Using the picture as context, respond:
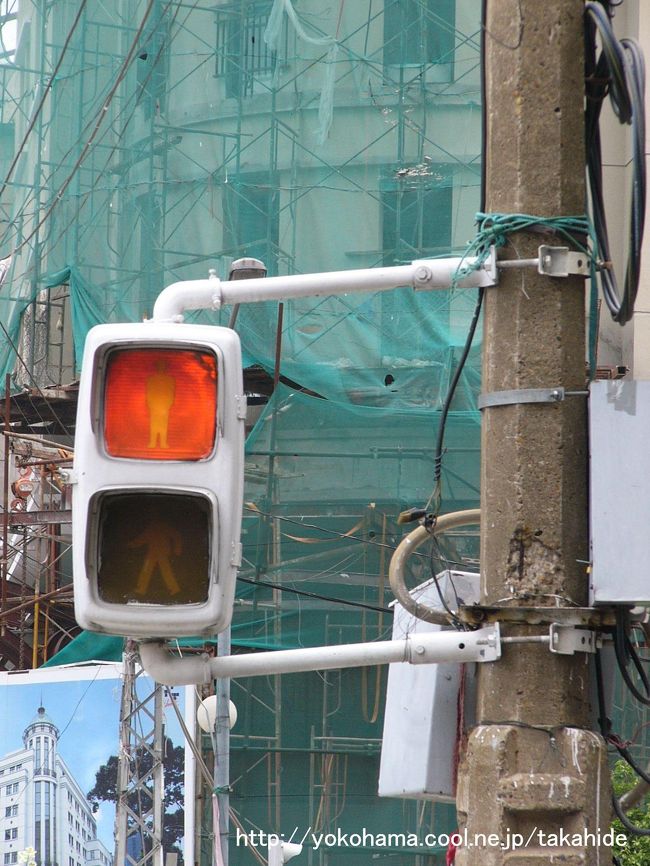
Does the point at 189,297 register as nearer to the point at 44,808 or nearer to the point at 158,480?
the point at 158,480

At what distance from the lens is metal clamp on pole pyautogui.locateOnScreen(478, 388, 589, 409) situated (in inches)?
130

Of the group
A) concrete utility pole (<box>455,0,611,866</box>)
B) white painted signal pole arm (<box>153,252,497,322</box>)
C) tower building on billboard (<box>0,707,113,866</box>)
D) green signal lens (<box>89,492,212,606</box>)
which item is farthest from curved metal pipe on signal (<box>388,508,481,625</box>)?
tower building on billboard (<box>0,707,113,866</box>)

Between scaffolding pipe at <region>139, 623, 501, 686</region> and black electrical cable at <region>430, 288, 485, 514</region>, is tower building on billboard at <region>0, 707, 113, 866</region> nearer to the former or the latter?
black electrical cable at <region>430, 288, 485, 514</region>

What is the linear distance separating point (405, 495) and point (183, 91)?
527 centimetres

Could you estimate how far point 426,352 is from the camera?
14.3 metres

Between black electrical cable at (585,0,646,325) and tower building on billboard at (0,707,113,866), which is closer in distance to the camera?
black electrical cable at (585,0,646,325)

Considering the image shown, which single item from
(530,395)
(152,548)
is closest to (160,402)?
(152,548)

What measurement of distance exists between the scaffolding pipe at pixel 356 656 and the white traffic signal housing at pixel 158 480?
35 cm

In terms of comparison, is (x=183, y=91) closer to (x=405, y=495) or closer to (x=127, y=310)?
(x=127, y=310)

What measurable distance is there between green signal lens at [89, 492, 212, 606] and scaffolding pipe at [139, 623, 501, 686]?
352 millimetres

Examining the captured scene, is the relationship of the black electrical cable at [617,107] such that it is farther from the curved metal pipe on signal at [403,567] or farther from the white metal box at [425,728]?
the white metal box at [425,728]

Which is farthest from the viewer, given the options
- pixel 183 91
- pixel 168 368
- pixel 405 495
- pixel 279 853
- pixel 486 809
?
pixel 183 91

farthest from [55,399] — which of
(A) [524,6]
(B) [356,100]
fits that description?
(A) [524,6]

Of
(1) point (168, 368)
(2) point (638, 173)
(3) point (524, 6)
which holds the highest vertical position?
(3) point (524, 6)
